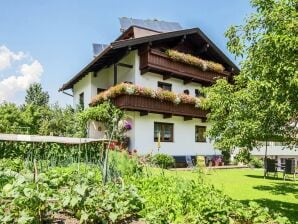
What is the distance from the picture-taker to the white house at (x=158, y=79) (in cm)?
2105

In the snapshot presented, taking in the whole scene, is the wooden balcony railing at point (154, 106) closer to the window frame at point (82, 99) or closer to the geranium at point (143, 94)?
the geranium at point (143, 94)

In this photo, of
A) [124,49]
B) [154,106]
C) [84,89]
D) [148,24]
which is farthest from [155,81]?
[84,89]

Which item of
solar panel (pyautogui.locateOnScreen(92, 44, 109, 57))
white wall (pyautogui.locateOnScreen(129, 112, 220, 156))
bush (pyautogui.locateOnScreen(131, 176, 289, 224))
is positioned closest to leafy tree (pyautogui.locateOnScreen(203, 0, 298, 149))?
bush (pyautogui.locateOnScreen(131, 176, 289, 224))

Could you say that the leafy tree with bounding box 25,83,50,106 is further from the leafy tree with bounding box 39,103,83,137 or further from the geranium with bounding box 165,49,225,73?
the geranium with bounding box 165,49,225,73

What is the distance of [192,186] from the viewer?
627 centimetres

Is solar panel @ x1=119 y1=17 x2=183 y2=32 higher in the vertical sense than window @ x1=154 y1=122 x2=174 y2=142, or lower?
higher

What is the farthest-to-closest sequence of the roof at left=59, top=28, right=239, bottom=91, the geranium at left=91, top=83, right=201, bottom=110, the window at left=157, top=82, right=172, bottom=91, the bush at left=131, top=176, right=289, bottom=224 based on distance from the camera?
the window at left=157, top=82, right=172, bottom=91 → the roof at left=59, top=28, right=239, bottom=91 → the geranium at left=91, top=83, right=201, bottom=110 → the bush at left=131, top=176, right=289, bottom=224

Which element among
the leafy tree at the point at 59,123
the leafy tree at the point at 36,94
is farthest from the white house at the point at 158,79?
the leafy tree at the point at 36,94

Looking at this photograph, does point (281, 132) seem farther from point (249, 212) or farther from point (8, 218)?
point (8, 218)

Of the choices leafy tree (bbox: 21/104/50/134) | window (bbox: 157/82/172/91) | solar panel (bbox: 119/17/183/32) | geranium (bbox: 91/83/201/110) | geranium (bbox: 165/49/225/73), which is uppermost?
solar panel (bbox: 119/17/183/32)

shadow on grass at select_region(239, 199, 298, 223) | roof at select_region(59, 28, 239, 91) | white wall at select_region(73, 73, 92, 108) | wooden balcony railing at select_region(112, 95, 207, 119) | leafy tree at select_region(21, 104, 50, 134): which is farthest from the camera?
leafy tree at select_region(21, 104, 50, 134)

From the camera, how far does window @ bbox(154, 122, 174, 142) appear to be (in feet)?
74.2

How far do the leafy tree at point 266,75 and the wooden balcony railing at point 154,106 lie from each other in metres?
8.37

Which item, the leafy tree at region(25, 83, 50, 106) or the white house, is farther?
the leafy tree at region(25, 83, 50, 106)
